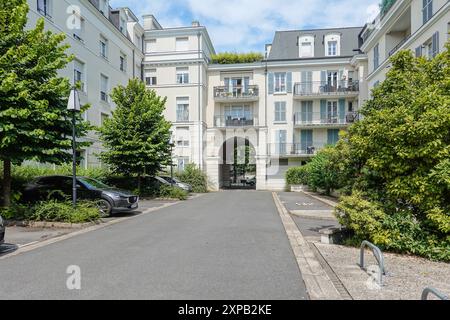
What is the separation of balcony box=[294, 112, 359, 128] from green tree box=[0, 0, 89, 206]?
25.8 metres

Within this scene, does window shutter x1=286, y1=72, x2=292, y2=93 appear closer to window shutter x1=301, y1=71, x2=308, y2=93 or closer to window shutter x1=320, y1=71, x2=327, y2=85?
window shutter x1=301, y1=71, x2=308, y2=93

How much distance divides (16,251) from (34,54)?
5627 millimetres

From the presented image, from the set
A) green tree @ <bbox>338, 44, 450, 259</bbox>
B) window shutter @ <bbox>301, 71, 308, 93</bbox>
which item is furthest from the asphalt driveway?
window shutter @ <bbox>301, 71, 308, 93</bbox>

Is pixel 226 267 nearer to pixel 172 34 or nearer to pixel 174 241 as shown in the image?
pixel 174 241

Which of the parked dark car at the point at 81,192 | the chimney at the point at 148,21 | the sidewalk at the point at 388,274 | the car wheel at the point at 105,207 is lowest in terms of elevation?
the sidewalk at the point at 388,274

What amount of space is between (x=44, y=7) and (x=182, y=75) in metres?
15.3

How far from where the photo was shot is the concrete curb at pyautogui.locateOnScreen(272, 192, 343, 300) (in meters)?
4.33

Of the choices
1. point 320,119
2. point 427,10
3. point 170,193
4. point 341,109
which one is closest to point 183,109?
point 320,119

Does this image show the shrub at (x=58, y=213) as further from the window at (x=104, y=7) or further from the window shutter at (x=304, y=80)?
the window shutter at (x=304, y=80)

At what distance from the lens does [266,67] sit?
33312 millimetres

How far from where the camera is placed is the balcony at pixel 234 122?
33.7 metres

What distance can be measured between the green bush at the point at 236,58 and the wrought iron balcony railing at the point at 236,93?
2.92 meters

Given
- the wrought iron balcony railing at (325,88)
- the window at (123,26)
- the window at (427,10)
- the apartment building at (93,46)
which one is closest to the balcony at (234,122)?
the wrought iron balcony railing at (325,88)
